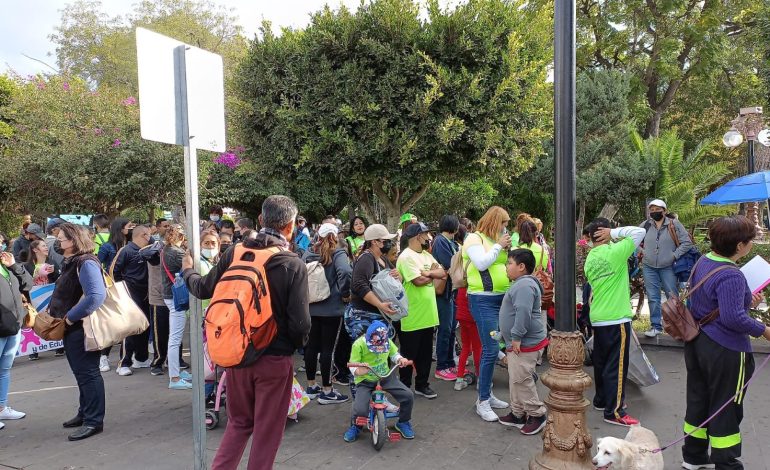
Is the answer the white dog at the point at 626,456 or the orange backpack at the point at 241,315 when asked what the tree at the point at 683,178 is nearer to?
the white dog at the point at 626,456

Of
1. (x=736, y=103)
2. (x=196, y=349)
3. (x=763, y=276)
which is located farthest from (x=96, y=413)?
(x=736, y=103)

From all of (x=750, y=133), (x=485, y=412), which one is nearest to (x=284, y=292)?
(x=485, y=412)

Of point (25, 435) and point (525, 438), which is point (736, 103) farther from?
point (25, 435)

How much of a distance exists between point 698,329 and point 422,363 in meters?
2.67

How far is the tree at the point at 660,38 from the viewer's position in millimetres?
16078

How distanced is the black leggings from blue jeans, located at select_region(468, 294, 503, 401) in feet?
4.81

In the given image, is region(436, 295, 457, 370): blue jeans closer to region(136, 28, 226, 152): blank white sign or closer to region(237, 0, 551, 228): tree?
region(237, 0, 551, 228): tree

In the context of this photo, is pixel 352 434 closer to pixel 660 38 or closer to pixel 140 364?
pixel 140 364

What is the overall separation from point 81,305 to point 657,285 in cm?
713

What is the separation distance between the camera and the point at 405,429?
4.57m

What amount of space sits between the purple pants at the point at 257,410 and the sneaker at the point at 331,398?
2.21 metres

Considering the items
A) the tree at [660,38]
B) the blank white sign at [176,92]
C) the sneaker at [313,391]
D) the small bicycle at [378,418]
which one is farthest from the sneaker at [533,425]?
the tree at [660,38]

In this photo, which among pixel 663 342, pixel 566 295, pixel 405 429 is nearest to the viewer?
pixel 566 295

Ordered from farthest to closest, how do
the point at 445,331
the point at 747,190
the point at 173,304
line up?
the point at 747,190 → the point at 445,331 → the point at 173,304
